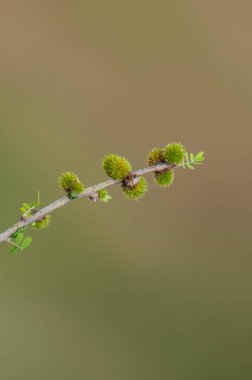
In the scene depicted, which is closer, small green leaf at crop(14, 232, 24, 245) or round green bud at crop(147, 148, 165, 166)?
small green leaf at crop(14, 232, 24, 245)

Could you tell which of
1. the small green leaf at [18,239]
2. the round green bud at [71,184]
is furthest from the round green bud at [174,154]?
the small green leaf at [18,239]

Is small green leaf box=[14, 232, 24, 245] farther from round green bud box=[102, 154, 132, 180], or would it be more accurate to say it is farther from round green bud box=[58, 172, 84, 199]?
round green bud box=[102, 154, 132, 180]

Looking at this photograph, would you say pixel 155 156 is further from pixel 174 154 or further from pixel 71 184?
pixel 71 184

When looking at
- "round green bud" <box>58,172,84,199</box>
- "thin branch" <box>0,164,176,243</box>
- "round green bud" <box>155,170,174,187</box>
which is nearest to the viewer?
"thin branch" <box>0,164,176,243</box>

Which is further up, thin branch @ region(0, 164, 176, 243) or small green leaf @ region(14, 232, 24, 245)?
thin branch @ region(0, 164, 176, 243)

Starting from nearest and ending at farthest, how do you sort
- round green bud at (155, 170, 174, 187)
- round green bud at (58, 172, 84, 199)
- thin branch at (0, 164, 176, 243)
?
thin branch at (0, 164, 176, 243) → round green bud at (58, 172, 84, 199) → round green bud at (155, 170, 174, 187)

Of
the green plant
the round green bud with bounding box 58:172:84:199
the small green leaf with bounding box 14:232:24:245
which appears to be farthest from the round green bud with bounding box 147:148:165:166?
the small green leaf with bounding box 14:232:24:245

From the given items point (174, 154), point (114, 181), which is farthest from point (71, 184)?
point (174, 154)
